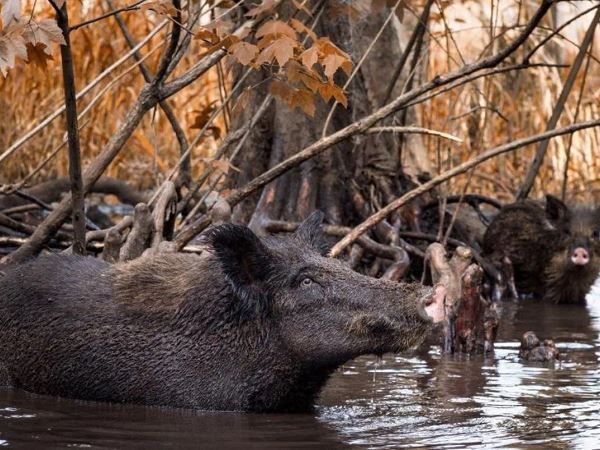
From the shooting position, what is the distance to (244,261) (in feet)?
23.5

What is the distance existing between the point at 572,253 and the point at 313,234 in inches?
263

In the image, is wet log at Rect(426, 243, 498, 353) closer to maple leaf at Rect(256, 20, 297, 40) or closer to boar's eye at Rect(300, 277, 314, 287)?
boar's eye at Rect(300, 277, 314, 287)

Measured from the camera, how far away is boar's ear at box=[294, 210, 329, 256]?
7.49m

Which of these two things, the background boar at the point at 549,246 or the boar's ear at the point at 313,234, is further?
the background boar at the point at 549,246

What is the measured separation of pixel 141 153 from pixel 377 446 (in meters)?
12.6

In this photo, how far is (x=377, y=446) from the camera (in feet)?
20.1

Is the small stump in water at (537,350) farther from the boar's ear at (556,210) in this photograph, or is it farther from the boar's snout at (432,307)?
the boar's ear at (556,210)

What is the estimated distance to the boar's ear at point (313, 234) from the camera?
7.49m

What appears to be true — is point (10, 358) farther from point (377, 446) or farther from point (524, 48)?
point (524, 48)

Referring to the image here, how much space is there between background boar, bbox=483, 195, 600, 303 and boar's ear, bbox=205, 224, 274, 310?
270 inches

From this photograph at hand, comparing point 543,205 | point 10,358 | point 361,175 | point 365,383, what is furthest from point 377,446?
point 543,205

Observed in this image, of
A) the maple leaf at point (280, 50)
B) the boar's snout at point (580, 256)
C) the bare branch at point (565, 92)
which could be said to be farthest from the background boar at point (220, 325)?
the boar's snout at point (580, 256)

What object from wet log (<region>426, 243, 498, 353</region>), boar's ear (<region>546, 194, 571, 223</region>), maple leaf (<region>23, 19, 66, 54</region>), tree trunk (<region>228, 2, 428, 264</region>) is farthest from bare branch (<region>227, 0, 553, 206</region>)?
boar's ear (<region>546, 194, 571, 223</region>)

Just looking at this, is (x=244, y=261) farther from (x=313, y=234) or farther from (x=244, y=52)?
(x=244, y=52)
